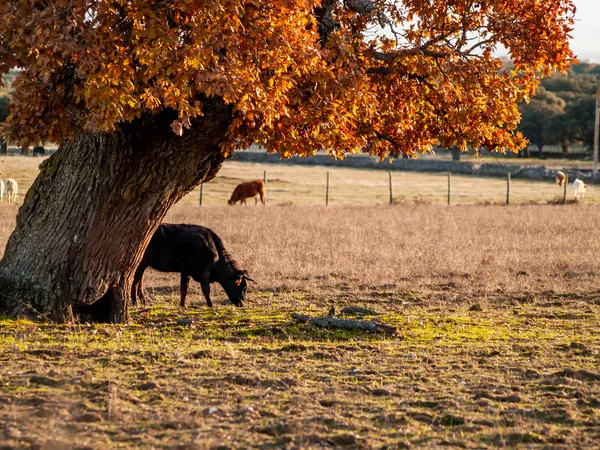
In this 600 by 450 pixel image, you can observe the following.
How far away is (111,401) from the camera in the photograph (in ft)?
21.4

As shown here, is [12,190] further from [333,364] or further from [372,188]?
[333,364]

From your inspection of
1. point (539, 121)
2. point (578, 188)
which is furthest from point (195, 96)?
point (539, 121)

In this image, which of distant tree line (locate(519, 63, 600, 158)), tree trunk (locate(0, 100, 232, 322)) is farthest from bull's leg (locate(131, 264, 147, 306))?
distant tree line (locate(519, 63, 600, 158))

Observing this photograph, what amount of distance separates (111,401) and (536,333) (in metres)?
6.24

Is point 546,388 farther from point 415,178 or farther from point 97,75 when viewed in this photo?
point 415,178

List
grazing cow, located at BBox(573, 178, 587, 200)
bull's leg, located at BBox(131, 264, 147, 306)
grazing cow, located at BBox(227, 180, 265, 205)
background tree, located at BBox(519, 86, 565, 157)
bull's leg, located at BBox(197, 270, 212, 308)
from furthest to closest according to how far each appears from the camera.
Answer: background tree, located at BBox(519, 86, 565, 157)
grazing cow, located at BBox(573, 178, 587, 200)
grazing cow, located at BBox(227, 180, 265, 205)
bull's leg, located at BBox(197, 270, 212, 308)
bull's leg, located at BBox(131, 264, 147, 306)

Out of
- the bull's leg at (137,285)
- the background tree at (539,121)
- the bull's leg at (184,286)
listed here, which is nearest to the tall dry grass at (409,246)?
the bull's leg at (184,286)

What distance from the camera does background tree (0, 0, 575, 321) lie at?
824 centimetres

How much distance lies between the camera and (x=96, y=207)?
10742 mm

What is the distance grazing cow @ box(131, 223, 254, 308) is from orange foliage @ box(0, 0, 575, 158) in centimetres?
348

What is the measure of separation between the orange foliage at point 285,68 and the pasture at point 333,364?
231cm

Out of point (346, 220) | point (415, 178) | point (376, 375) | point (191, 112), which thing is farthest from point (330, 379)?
point (415, 178)

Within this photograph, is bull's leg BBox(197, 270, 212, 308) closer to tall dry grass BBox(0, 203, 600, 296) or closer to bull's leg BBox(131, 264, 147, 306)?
bull's leg BBox(131, 264, 147, 306)

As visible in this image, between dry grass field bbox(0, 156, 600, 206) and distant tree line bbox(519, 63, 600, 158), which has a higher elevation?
distant tree line bbox(519, 63, 600, 158)
